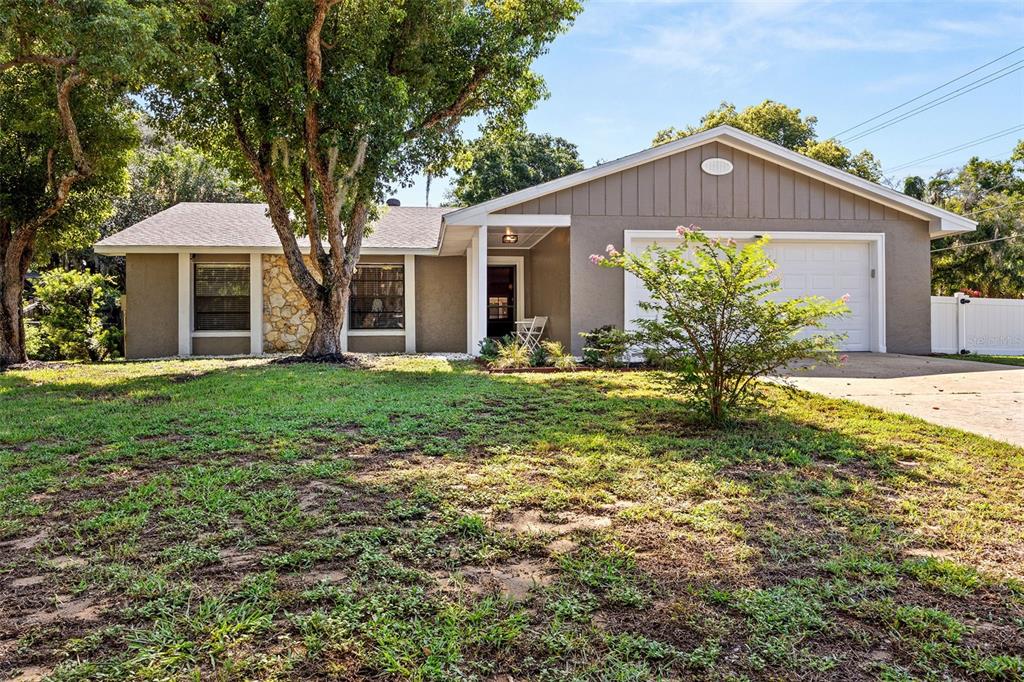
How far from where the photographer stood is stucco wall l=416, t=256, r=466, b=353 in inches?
560

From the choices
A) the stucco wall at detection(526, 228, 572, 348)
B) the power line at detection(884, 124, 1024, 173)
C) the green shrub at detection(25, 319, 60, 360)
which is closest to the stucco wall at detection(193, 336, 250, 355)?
the green shrub at detection(25, 319, 60, 360)

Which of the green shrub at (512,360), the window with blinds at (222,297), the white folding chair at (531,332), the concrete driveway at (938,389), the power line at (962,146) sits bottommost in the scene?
the concrete driveway at (938,389)

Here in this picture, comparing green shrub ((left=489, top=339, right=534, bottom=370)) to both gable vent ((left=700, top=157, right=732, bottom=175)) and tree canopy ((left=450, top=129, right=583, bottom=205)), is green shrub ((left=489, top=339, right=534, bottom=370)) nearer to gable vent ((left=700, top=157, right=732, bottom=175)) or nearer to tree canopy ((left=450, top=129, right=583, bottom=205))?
gable vent ((left=700, top=157, right=732, bottom=175))

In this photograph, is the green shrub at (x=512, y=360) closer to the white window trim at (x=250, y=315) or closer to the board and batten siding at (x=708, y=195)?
the board and batten siding at (x=708, y=195)

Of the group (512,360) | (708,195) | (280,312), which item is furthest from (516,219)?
(280,312)

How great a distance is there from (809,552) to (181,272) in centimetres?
1376

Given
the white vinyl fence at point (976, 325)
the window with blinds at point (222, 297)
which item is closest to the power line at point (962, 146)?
the white vinyl fence at point (976, 325)

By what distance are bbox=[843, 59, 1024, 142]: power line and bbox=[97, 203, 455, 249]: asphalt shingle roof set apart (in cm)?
1677

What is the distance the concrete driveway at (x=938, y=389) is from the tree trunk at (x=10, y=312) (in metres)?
12.3

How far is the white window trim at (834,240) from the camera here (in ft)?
34.2

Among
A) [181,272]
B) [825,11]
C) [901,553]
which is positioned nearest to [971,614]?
[901,553]

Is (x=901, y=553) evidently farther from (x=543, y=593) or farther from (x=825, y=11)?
(x=825, y=11)

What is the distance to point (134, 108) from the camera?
435 inches

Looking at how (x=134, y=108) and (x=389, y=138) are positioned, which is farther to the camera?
(x=134, y=108)
